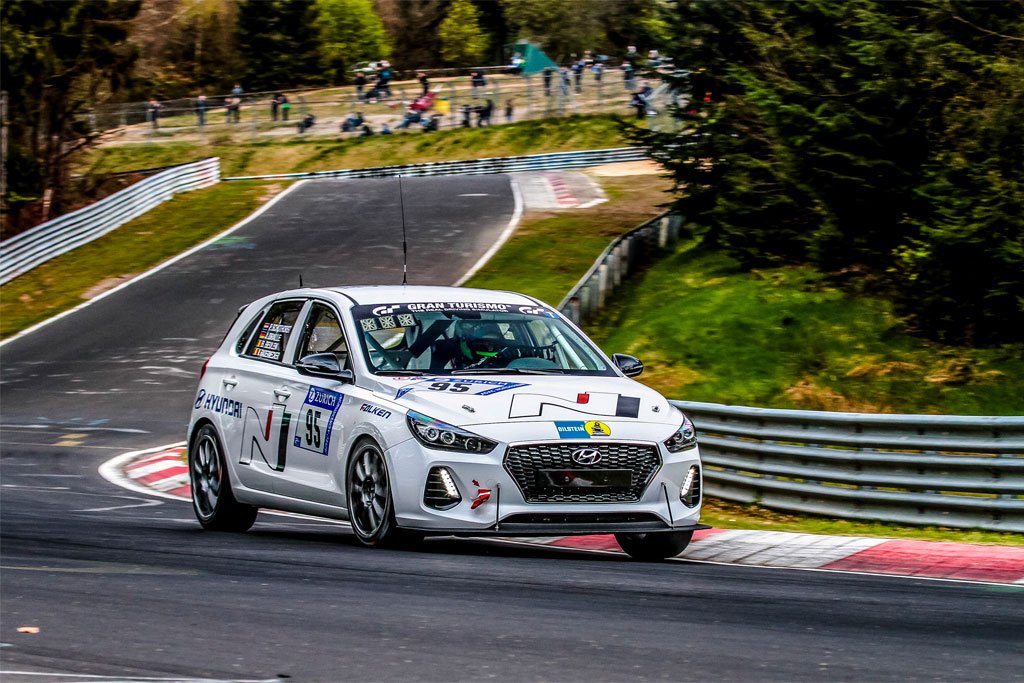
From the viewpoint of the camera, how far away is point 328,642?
6.36 meters

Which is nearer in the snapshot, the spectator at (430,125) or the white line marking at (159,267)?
the white line marking at (159,267)

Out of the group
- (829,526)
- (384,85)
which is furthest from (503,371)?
(384,85)

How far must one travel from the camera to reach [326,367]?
948cm

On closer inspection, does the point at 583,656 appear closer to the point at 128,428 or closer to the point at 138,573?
the point at 138,573

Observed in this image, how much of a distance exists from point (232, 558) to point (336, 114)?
5637cm

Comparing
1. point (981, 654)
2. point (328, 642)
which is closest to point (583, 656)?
point (328, 642)

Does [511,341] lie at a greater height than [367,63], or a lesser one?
greater

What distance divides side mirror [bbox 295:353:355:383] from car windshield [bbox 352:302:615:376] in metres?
0.17

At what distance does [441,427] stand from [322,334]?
1.83m

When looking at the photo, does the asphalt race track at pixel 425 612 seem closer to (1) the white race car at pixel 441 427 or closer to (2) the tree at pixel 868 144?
(1) the white race car at pixel 441 427

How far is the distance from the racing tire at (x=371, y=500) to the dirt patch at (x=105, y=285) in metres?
25.0

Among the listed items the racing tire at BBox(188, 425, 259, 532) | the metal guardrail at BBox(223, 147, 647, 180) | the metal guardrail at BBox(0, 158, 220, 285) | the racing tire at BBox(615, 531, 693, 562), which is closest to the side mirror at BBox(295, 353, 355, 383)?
the racing tire at BBox(188, 425, 259, 532)

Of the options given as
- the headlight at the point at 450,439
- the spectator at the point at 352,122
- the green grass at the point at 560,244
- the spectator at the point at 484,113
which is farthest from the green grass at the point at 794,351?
the spectator at the point at 352,122

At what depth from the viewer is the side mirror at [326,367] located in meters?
9.48
